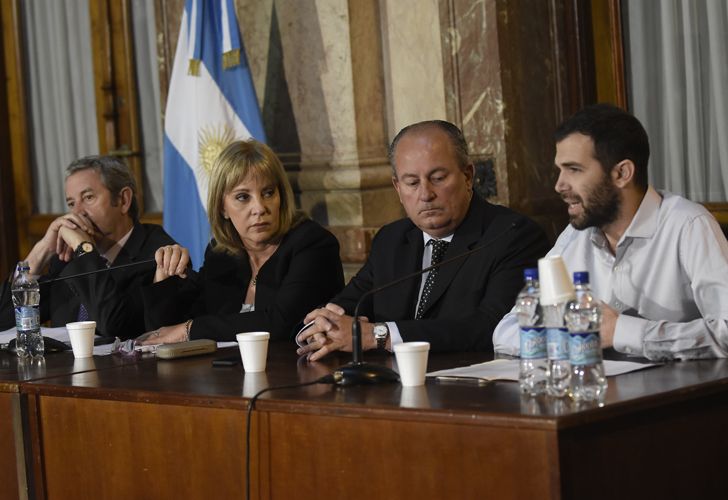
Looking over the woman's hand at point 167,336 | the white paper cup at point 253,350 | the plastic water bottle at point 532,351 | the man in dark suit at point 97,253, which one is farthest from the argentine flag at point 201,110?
the plastic water bottle at point 532,351

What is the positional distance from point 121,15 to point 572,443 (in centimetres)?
516

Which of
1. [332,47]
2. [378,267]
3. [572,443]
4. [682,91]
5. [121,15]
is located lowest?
[572,443]

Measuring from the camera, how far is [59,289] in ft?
14.3

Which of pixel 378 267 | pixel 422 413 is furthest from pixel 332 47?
pixel 422 413

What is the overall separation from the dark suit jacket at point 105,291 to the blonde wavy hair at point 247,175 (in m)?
0.43

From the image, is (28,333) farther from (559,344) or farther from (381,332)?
(559,344)

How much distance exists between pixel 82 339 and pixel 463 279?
1130 millimetres

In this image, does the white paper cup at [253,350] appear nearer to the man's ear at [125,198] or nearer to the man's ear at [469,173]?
the man's ear at [469,173]

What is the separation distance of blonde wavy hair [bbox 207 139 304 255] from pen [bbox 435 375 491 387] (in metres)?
1.44

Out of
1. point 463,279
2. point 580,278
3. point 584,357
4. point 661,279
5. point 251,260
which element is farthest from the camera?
point 251,260

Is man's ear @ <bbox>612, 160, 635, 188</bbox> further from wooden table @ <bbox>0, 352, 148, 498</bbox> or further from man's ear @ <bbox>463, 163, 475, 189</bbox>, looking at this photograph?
wooden table @ <bbox>0, 352, 148, 498</bbox>

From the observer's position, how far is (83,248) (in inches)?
164

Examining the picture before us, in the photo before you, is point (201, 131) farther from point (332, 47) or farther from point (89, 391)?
point (89, 391)

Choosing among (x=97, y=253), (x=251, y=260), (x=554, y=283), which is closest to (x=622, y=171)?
(x=554, y=283)
